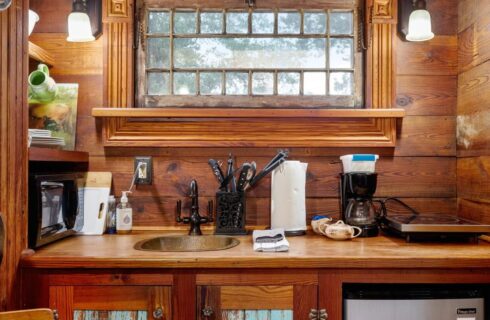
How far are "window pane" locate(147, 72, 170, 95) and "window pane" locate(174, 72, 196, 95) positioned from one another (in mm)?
46

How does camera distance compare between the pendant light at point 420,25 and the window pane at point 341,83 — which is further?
the window pane at point 341,83

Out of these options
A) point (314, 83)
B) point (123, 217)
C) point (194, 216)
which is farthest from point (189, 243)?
point (314, 83)

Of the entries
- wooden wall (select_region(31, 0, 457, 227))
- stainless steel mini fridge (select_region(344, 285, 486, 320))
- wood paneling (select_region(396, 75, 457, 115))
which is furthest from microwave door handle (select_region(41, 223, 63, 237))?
wood paneling (select_region(396, 75, 457, 115))

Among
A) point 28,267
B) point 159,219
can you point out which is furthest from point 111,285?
point 159,219

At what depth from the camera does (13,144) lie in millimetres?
1423

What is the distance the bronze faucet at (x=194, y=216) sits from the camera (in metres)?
1.89

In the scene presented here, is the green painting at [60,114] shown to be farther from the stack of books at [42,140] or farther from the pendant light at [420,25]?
the pendant light at [420,25]

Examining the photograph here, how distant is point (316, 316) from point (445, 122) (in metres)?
1.21

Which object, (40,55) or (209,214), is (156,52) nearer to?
(40,55)

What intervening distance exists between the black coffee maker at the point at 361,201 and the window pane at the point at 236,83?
661 mm

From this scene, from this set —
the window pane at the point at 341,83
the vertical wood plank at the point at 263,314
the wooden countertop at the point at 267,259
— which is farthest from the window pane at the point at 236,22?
the vertical wood plank at the point at 263,314

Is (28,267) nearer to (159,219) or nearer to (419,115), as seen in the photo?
(159,219)

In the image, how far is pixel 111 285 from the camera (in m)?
1.43

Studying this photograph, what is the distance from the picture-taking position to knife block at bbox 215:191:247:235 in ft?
6.07
